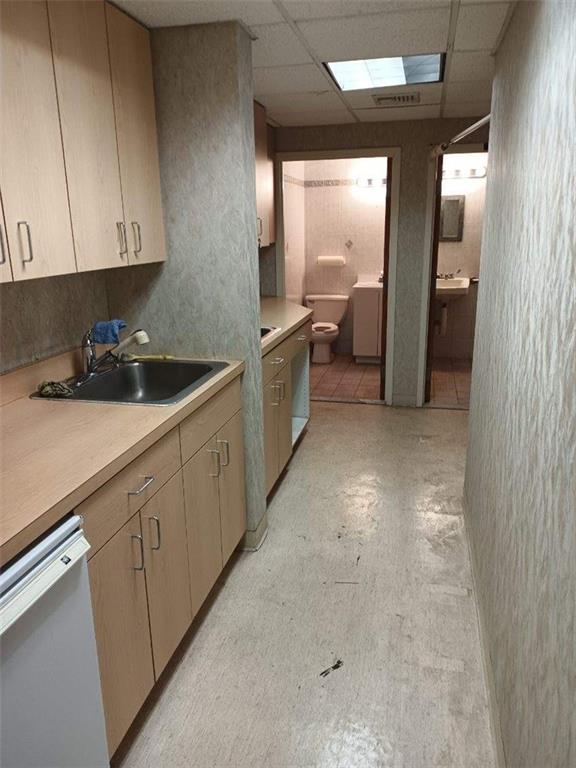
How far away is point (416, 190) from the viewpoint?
4.25m

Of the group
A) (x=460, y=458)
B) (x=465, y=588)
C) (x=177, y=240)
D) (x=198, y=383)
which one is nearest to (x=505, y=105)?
(x=177, y=240)

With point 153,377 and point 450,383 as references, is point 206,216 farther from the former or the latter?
point 450,383

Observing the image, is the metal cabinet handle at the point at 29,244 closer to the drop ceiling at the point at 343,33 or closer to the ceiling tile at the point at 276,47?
the drop ceiling at the point at 343,33

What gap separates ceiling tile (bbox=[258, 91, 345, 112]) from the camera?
3.30 m

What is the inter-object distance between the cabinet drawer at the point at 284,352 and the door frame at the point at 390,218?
93 centimetres

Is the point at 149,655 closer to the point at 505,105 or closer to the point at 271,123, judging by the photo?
the point at 505,105

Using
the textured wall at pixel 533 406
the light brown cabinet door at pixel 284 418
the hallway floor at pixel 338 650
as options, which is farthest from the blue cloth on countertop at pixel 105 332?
the textured wall at pixel 533 406

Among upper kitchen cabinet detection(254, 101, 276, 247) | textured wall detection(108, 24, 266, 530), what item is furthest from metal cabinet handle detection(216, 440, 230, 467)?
upper kitchen cabinet detection(254, 101, 276, 247)

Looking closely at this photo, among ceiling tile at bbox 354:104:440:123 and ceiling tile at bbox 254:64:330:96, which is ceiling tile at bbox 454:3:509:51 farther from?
ceiling tile at bbox 354:104:440:123

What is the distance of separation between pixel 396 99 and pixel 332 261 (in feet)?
8.93

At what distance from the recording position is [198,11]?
79.4 inches

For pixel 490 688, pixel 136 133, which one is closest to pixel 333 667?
pixel 490 688

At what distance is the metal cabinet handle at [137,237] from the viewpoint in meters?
2.13

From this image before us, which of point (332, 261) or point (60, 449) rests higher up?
point (332, 261)
